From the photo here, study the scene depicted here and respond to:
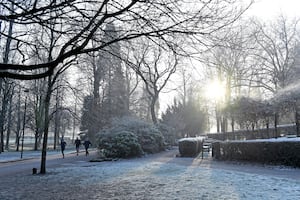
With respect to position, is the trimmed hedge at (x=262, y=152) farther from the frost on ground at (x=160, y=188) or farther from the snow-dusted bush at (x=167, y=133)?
the snow-dusted bush at (x=167, y=133)

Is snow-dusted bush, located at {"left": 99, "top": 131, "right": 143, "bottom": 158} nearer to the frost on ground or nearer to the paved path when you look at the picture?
the paved path

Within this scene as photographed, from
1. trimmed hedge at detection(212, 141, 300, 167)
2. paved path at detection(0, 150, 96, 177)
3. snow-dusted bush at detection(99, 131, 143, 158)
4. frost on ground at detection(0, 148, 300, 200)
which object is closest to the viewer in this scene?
frost on ground at detection(0, 148, 300, 200)

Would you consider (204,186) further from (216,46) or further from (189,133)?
(189,133)

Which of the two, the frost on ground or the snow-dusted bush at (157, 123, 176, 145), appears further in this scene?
the snow-dusted bush at (157, 123, 176, 145)

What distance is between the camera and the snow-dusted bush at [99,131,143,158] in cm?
2041

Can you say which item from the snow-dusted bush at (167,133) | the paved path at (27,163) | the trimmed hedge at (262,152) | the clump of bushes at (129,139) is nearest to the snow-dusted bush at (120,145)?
the clump of bushes at (129,139)

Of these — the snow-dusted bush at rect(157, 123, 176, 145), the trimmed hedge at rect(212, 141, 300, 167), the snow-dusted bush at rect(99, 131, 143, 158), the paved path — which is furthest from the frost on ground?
the snow-dusted bush at rect(157, 123, 176, 145)

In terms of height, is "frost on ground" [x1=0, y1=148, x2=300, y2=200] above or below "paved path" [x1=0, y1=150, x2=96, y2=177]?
above

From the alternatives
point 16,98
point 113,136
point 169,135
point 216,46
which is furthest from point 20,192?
point 16,98

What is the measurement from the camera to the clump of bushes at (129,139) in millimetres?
20469

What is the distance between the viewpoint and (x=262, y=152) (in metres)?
14.3

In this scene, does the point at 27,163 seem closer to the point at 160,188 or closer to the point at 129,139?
the point at 129,139

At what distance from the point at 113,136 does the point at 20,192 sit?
12.7m

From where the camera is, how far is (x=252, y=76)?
34719 millimetres
